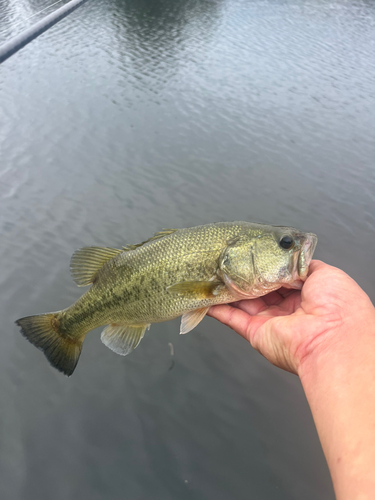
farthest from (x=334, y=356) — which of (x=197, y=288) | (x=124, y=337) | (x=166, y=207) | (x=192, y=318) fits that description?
(x=166, y=207)

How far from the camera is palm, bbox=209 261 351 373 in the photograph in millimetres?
2367

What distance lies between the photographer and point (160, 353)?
523 centimetres

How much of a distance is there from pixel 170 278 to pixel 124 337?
0.80 meters

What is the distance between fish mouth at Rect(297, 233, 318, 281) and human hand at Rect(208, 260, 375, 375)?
0.06 metres

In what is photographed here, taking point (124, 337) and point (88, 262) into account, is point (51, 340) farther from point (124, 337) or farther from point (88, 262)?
point (88, 262)

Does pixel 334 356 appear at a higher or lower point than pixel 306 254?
lower

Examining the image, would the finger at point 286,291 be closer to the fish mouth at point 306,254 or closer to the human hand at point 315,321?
the human hand at point 315,321

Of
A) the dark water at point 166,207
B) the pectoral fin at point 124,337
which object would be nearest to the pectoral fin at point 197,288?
the pectoral fin at point 124,337

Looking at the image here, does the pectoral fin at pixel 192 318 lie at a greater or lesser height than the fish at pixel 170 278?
lesser

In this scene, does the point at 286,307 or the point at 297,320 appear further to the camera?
the point at 286,307

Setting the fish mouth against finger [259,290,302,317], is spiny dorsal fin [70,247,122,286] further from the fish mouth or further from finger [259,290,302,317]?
the fish mouth

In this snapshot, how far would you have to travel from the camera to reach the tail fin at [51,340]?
3.14 metres

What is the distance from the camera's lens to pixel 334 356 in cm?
212

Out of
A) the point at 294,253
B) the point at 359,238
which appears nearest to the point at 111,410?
the point at 294,253
